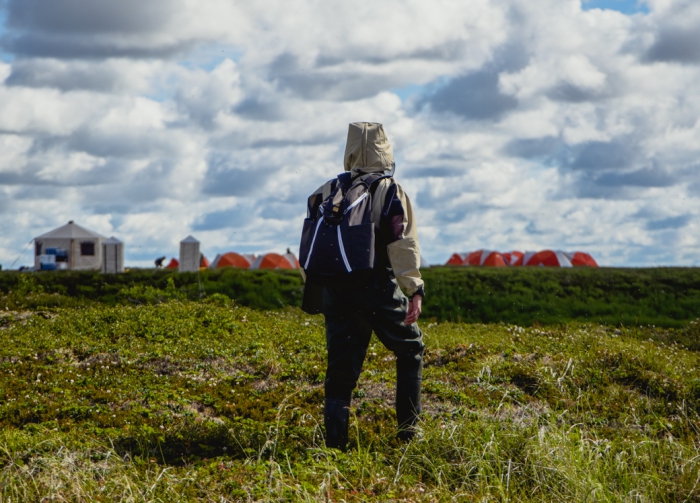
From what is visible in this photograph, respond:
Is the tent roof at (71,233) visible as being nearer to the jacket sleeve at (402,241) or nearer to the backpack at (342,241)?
the backpack at (342,241)

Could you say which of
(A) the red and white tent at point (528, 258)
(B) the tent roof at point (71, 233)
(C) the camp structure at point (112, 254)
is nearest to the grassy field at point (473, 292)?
(C) the camp structure at point (112, 254)

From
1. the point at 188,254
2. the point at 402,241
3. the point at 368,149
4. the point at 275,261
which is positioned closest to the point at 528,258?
the point at 275,261

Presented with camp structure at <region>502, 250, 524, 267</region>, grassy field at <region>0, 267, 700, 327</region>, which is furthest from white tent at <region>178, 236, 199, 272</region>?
camp structure at <region>502, 250, 524, 267</region>

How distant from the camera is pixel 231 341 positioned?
1227cm

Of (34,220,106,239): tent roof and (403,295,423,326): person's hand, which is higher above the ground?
(34,220,106,239): tent roof

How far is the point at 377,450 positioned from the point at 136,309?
8605 mm

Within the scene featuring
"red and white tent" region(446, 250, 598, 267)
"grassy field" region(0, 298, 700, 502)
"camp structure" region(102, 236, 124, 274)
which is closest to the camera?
"grassy field" region(0, 298, 700, 502)

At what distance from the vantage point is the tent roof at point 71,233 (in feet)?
118

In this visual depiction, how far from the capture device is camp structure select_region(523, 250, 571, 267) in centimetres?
4522

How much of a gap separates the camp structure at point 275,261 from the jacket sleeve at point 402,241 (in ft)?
128

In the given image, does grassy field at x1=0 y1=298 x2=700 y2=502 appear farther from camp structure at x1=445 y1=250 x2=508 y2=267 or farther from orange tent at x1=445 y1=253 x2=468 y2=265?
orange tent at x1=445 y1=253 x2=468 y2=265

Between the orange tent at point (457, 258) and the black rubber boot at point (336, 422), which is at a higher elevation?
the orange tent at point (457, 258)

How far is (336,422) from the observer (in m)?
6.71

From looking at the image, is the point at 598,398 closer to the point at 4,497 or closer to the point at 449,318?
the point at 4,497
